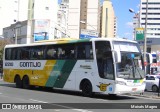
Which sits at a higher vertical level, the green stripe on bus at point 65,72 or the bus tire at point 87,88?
the green stripe on bus at point 65,72

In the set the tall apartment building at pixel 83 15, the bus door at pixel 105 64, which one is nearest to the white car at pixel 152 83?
the bus door at pixel 105 64

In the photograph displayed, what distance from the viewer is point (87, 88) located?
2267cm

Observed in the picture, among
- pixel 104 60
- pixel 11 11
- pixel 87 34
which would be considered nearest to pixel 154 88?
pixel 104 60

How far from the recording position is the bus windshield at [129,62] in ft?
68.2

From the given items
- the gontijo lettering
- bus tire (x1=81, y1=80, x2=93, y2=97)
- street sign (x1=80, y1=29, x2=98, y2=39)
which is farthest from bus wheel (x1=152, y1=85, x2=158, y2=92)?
street sign (x1=80, y1=29, x2=98, y2=39)

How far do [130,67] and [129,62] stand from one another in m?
0.28

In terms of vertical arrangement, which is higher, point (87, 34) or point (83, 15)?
point (83, 15)

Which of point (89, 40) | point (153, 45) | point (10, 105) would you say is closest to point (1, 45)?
point (153, 45)

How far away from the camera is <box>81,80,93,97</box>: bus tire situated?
2233 cm

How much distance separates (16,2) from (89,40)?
326 ft

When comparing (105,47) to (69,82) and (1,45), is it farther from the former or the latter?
(1,45)

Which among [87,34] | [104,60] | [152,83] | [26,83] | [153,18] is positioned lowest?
[152,83]

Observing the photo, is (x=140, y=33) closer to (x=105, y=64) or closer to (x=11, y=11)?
(x=105, y=64)

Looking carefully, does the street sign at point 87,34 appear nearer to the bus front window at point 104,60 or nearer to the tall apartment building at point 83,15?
the bus front window at point 104,60
